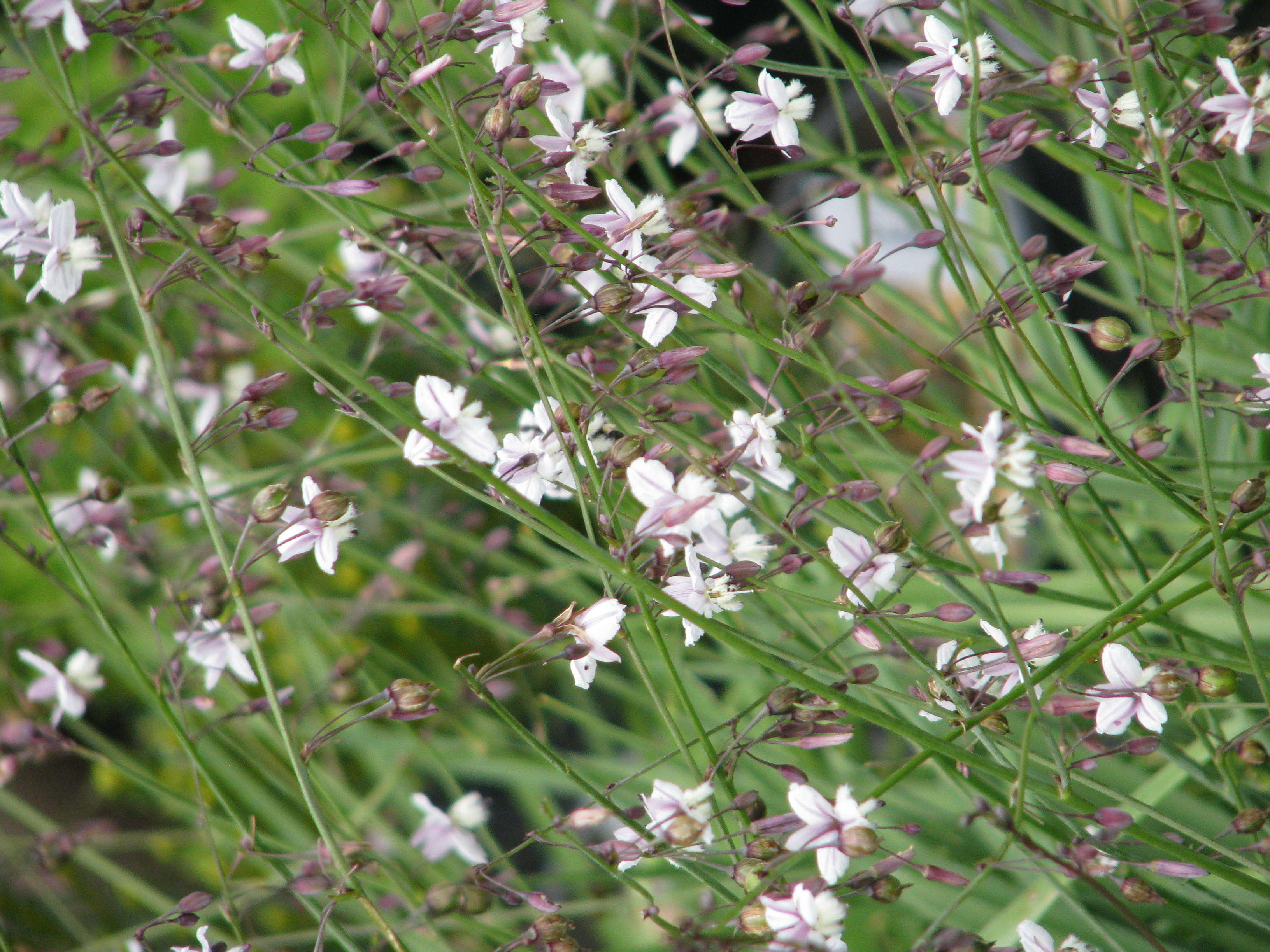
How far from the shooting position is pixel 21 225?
1.72 ft

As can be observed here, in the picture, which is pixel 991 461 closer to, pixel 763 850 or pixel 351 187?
pixel 763 850

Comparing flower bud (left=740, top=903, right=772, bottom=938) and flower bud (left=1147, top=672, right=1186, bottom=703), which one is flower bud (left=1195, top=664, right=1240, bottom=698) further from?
flower bud (left=740, top=903, right=772, bottom=938)

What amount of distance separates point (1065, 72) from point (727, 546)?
287 mm

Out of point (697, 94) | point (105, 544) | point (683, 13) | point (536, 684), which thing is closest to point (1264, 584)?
point (683, 13)

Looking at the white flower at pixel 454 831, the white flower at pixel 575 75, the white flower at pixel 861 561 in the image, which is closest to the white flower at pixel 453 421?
the white flower at pixel 861 561

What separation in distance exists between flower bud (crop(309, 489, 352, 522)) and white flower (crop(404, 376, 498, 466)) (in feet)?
0.21

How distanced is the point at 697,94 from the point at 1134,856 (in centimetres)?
72

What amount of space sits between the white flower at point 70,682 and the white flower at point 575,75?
53 cm

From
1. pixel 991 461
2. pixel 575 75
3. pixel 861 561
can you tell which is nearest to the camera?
pixel 991 461

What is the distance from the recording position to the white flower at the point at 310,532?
0.47 m

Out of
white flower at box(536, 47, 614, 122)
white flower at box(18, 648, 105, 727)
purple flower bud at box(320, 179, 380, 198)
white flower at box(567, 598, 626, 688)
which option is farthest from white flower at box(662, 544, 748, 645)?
white flower at box(18, 648, 105, 727)

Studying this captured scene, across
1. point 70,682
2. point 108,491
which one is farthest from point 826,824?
point 70,682

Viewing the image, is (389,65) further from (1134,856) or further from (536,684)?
(536,684)

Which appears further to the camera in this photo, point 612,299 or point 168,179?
point 168,179
